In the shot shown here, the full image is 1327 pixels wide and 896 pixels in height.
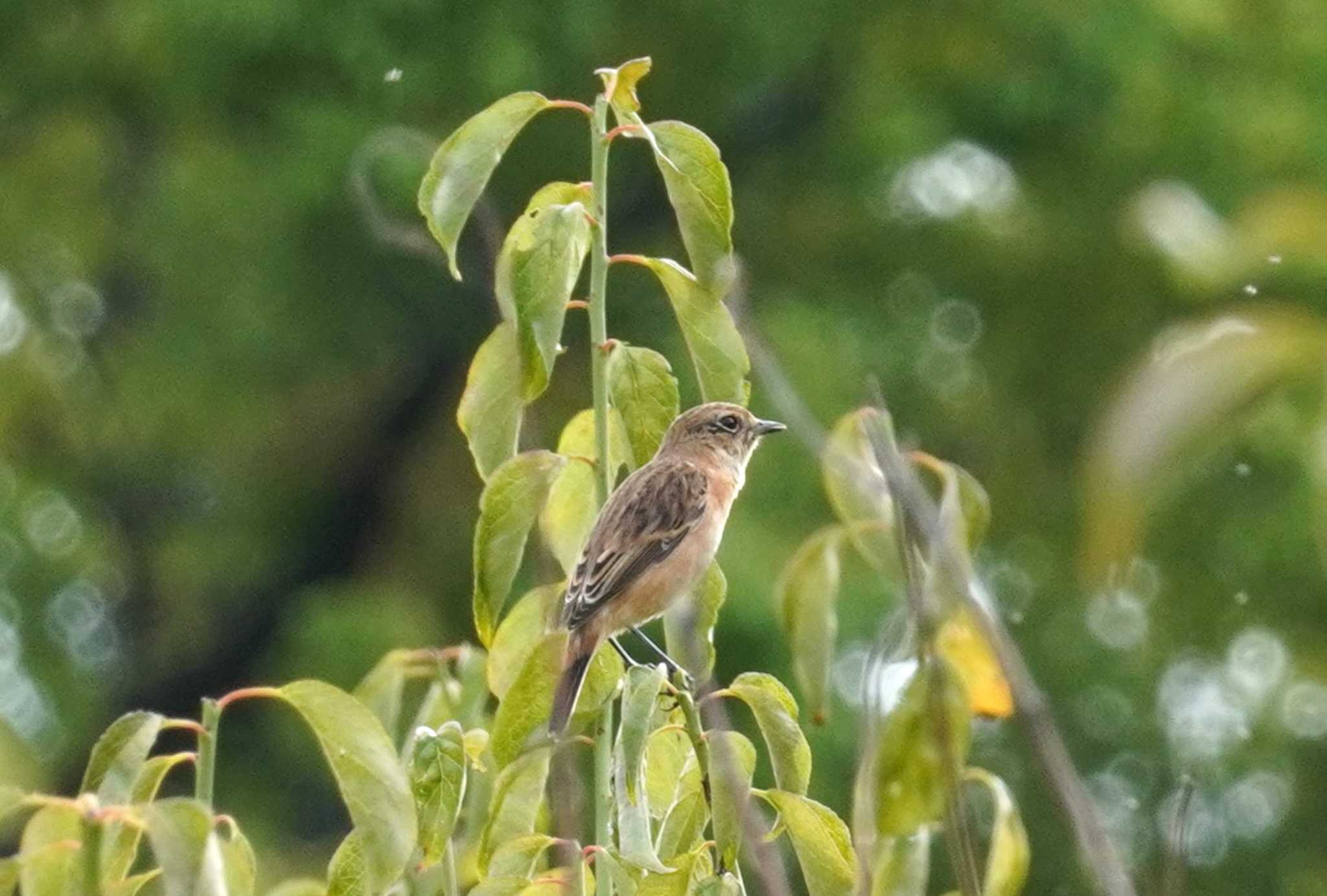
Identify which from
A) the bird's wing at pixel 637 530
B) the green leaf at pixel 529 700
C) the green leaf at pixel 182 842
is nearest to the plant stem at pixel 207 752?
the green leaf at pixel 182 842

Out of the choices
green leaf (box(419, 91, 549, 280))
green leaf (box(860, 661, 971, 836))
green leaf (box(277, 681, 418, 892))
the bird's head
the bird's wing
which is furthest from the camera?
the bird's head

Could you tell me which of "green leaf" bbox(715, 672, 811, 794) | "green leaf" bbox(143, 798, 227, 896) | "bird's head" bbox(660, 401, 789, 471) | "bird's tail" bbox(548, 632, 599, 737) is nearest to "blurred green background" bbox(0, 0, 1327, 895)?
"bird's head" bbox(660, 401, 789, 471)

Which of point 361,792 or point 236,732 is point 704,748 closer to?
point 361,792

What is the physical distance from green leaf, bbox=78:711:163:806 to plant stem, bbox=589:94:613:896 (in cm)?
49

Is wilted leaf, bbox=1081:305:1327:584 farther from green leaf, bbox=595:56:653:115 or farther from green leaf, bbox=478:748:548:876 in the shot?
green leaf, bbox=595:56:653:115

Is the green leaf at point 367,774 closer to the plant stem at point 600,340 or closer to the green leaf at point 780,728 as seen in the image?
the plant stem at point 600,340

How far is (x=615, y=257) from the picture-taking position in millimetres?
2764

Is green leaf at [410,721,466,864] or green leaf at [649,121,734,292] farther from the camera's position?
green leaf at [649,121,734,292]

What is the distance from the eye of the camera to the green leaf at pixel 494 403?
2686 mm

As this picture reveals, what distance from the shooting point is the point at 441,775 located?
2500mm

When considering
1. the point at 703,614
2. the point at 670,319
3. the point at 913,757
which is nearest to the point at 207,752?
the point at 703,614

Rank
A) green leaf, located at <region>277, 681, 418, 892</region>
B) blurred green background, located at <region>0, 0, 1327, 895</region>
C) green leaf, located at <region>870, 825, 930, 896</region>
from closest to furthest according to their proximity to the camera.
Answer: green leaf, located at <region>870, 825, 930, 896</region> → green leaf, located at <region>277, 681, 418, 892</region> → blurred green background, located at <region>0, 0, 1327, 895</region>

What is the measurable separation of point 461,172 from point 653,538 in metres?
1.96

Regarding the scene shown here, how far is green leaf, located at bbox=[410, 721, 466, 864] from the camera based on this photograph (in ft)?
8.19
